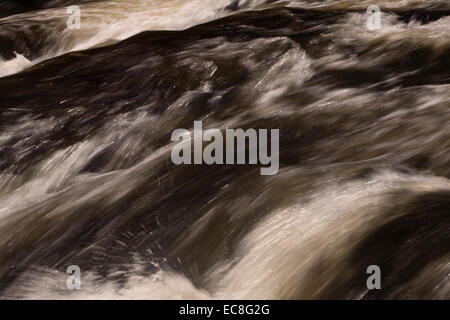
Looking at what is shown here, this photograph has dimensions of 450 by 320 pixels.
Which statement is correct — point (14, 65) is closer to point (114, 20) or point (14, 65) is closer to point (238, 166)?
point (114, 20)

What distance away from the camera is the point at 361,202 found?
354cm

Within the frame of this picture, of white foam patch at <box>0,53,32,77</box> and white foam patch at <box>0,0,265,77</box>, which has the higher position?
white foam patch at <box>0,0,265,77</box>

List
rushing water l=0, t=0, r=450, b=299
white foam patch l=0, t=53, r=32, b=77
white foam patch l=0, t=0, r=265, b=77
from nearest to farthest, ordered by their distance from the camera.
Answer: rushing water l=0, t=0, r=450, b=299
white foam patch l=0, t=53, r=32, b=77
white foam patch l=0, t=0, r=265, b=77

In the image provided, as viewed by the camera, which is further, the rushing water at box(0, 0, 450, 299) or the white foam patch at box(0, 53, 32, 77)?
the white foam patch at box(0, 53, 32, 77)

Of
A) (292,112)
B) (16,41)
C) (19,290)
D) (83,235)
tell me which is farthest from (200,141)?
(16,41)

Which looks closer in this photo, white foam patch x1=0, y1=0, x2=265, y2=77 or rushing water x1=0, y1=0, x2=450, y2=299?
rushing water x1=0, y1=0, x2=450, y2=299

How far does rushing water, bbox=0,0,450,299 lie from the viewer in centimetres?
332

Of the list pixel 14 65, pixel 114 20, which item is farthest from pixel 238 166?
pixel 114 20

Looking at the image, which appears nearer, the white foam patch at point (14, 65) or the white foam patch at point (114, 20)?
the white foam patch at point (14, 65)

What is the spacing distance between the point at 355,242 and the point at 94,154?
184cm

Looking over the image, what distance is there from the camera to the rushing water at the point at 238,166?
3318 mm

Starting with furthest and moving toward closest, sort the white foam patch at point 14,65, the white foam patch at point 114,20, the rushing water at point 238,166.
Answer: the white foam patch at point 114,20 → the white foam patch at point 14,65 → the rushing water at point 238,166

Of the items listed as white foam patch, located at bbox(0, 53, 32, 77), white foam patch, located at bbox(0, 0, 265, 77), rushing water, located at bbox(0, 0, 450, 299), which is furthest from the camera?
white foam patch, located at bbox(0, 0, 265, 77)

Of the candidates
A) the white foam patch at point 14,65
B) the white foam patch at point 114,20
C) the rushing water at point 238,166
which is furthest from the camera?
the white foam patch at point 114,20
